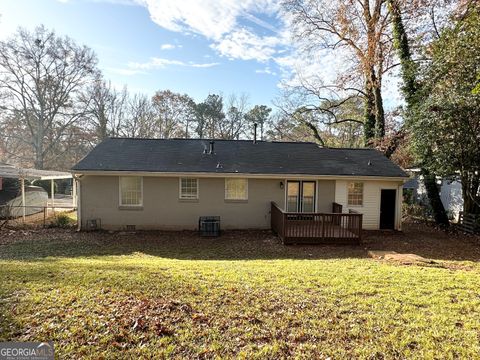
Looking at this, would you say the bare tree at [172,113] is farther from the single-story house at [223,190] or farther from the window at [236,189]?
the window at [236,189]

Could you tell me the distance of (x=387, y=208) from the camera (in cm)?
1304

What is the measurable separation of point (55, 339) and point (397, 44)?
19.1 meters

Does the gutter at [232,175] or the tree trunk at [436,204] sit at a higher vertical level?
the gutter at [232,175]

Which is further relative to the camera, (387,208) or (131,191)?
(387,208)

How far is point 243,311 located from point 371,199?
35.3ft

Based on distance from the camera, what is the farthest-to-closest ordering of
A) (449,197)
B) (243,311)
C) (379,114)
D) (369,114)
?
(369,114)
(379,114)
(449,197)
(243,311)

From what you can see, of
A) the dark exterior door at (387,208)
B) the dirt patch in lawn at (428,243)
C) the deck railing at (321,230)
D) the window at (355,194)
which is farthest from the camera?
the dark exterior door at (387,208)

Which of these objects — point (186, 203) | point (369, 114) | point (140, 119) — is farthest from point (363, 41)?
point (140, 119)

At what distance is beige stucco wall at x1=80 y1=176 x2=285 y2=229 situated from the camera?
39.6 ft

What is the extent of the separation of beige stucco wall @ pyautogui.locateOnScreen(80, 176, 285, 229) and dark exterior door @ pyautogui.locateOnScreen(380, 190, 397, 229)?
4.82 metres

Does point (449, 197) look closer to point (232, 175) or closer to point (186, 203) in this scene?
point (232, 175)

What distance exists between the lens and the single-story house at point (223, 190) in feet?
39.6

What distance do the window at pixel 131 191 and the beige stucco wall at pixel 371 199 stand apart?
29.4 feet

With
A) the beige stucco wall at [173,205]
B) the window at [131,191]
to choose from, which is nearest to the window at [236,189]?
the beige stucco wall at [173,205]
